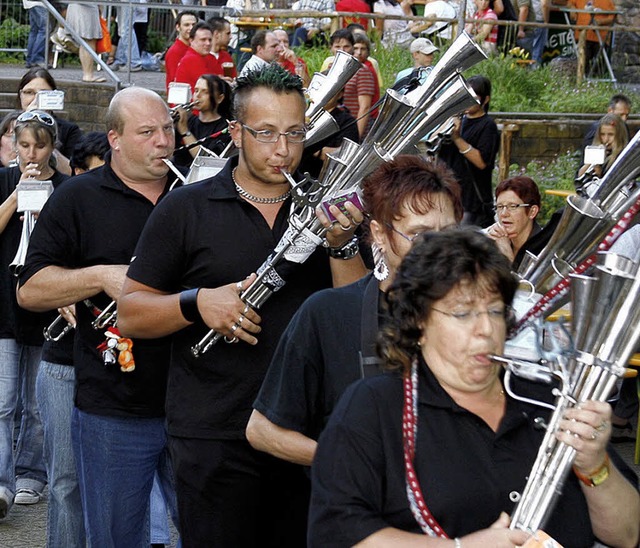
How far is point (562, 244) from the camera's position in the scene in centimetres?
350

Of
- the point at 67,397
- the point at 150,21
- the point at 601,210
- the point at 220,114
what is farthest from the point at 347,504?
the point at 150,21

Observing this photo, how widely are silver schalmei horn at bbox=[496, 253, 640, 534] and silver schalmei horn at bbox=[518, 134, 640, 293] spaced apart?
765mm

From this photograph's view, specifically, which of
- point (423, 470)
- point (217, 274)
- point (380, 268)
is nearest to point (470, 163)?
point (217, 274)

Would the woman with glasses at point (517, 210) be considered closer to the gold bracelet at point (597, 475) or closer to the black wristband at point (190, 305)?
the black wristband at point (190, 305)

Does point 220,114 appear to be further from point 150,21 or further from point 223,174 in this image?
point 150,21

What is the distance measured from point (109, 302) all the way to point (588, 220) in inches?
84.7

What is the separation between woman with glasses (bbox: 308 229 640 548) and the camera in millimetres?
2625

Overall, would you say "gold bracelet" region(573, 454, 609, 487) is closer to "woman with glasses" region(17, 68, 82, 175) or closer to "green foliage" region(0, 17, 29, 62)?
"woman with glasses" region(17, 68, 82, 175)

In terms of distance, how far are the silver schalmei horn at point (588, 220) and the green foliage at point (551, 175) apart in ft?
32.1

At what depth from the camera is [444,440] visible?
2.68 metres

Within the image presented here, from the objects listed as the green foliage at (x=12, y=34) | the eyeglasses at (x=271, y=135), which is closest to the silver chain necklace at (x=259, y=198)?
the eyeglasses at (x=271, y=135)

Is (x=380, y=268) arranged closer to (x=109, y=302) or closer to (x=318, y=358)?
(x=318, y=358)

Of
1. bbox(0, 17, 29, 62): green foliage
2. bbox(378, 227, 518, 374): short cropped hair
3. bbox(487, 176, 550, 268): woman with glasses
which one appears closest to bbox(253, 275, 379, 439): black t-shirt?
bbox(378, 227, 518, 374): short cropped hair

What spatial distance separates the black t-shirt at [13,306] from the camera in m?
6.48
